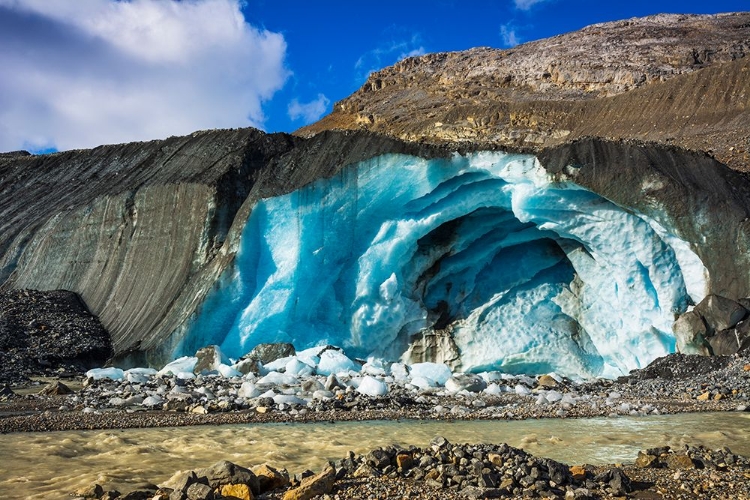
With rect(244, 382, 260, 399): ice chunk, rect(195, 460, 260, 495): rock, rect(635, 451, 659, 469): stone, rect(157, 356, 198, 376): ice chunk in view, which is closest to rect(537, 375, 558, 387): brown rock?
rect(244, 382, 260, 399): ice chunk

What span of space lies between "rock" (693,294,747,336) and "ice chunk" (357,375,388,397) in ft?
24.0

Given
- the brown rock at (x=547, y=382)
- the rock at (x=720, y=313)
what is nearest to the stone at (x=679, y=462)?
the brown rock at (x=547, y=382)

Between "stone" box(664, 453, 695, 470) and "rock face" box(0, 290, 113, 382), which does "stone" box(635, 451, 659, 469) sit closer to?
"stone" box(664, 453, 695, 470)

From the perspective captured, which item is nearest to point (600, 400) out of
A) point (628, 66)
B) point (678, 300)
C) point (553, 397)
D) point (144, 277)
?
point (553, 397)

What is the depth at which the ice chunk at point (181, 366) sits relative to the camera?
14044 millimetres

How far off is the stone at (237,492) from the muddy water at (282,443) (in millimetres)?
852

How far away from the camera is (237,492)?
4.74 m

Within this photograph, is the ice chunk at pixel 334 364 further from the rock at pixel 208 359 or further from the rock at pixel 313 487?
the rock at pixel 313 487

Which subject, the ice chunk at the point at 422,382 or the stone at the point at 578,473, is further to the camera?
the ice chunk at the point at 422,382

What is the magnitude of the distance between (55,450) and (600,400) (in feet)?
26.6

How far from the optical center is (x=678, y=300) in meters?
15.0

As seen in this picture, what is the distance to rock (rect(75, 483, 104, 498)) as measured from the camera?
4875mm

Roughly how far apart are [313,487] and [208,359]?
1047cm

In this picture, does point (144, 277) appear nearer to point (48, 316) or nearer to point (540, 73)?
point (48, 316)
